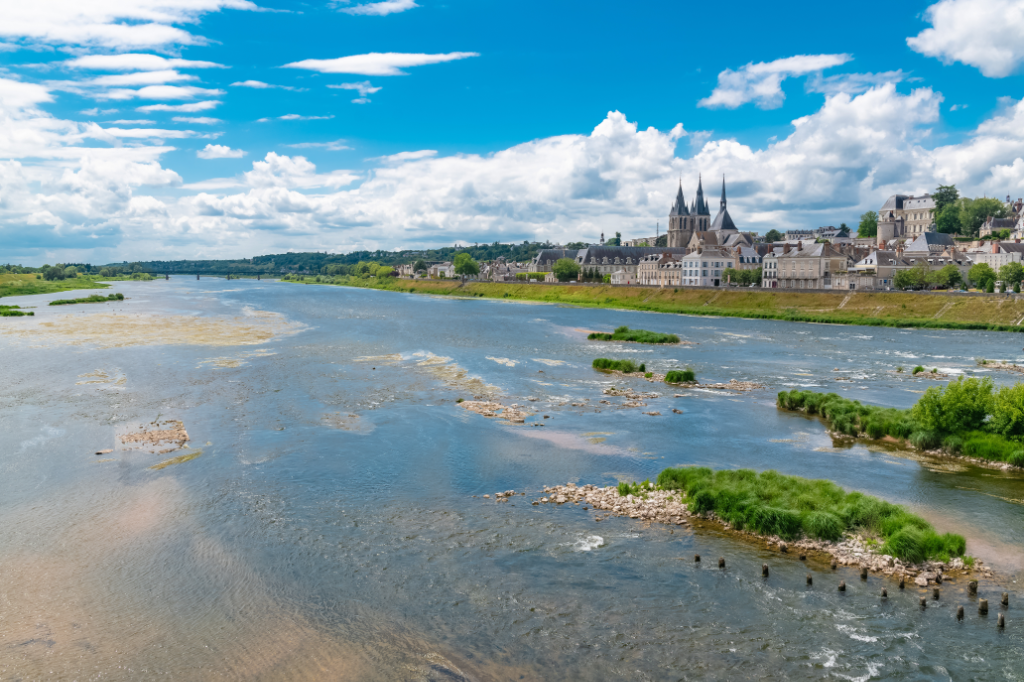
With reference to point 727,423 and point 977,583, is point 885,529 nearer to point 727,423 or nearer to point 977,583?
point 977,583

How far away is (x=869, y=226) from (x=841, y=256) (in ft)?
241

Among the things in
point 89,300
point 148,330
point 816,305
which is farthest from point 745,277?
point 89,300

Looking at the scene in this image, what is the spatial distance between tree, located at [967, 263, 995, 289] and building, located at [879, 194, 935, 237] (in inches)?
2824

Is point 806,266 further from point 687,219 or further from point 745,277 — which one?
point 687,219

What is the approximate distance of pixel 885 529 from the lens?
1800 cm

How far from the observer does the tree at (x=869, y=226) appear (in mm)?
176375

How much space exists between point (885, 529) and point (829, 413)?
1450 centimetres

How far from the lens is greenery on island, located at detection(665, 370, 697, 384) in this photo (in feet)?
134

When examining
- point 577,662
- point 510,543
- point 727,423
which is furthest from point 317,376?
point 577,662

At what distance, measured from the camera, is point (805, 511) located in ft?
63.5

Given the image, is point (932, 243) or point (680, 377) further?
point (932, 243)

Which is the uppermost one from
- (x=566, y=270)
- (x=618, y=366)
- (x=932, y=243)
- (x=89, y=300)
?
(x=932, y=243)

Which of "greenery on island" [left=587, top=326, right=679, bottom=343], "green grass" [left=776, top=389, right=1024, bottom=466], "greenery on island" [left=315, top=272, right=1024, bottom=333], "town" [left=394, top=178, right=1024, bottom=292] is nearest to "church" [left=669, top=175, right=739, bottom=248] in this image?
"town" [left=394, top=178, right=1024, bottom=292]

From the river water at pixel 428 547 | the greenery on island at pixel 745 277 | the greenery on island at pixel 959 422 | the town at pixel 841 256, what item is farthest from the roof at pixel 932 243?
the greenery on island at pixel 959 422
